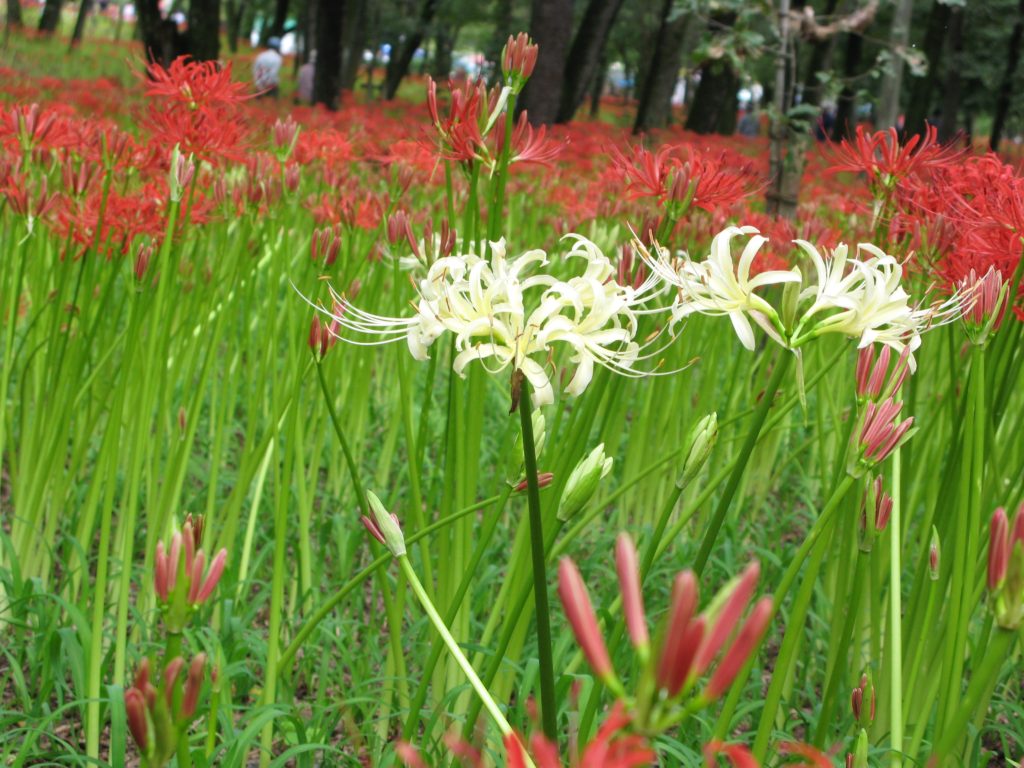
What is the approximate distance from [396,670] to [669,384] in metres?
1.72

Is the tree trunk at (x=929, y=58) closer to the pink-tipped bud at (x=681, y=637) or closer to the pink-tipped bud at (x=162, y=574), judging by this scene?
the pink-tipped bud at (x=162, y=574)

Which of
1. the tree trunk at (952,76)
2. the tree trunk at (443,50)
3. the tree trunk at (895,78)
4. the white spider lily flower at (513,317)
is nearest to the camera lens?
the white spider lily flower at (513,317)

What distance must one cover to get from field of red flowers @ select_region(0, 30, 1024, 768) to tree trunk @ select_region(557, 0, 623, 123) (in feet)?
40.7

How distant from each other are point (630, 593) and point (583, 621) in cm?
3

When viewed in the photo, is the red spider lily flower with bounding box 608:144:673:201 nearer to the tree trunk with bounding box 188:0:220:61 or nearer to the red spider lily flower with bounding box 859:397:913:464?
the red spider lily flower with bounding box 859:397:913:464

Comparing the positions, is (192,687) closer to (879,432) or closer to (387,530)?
(387,530)

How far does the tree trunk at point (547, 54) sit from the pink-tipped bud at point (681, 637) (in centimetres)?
1149

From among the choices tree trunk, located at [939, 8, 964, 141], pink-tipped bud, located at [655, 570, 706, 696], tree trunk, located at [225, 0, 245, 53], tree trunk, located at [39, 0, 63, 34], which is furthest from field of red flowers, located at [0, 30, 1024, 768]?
tree trunk, located at [225, 0, 245, 53]

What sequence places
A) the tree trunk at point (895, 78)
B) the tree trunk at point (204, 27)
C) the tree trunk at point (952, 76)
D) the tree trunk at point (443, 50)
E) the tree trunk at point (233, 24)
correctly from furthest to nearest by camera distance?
1. the tree trunk at point (233, 24)
2. the tree trunk at point (443, 50)
3. the tree trunk at point (952, 76)
4. the tree trunk at point (204, 27)
5. the tree trunk at point (895, 78)

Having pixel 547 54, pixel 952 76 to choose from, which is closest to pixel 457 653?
pixel 547 54

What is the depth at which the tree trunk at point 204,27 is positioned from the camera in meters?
12.7

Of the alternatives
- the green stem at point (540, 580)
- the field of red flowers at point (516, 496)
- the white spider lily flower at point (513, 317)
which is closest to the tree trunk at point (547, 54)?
the field of red flowers at point (516, 496)

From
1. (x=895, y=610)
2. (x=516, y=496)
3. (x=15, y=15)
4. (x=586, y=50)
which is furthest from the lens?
(x=15, y=15)

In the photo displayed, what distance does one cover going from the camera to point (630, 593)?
63cm
